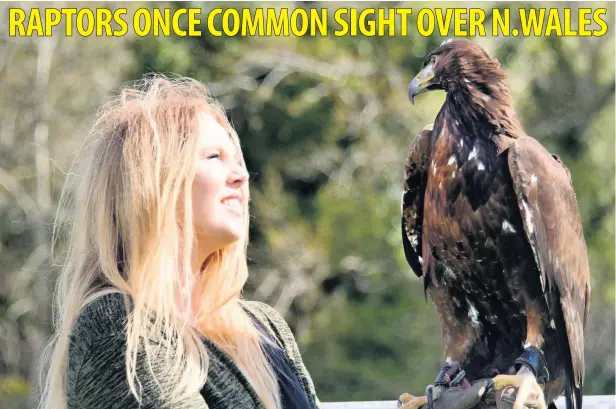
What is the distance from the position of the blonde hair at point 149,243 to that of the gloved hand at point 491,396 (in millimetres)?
560

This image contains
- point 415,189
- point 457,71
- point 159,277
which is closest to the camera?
point 159,277

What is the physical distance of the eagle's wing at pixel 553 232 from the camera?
2.20 m

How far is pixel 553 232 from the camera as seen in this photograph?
2268 millimetres

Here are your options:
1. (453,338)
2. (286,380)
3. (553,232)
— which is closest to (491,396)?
(453,338)

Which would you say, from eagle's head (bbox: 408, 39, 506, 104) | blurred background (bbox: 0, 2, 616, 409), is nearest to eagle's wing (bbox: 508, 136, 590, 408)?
eagle's head (bbox: 408, 39, 506, 104)

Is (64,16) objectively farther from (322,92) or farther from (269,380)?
(269,380)

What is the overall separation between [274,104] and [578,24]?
3082 millimetres

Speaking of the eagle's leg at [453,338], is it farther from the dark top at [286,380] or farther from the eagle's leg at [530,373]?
the dark top at [286,380]

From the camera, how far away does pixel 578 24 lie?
901 centimetres

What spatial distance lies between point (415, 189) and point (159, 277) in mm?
1010

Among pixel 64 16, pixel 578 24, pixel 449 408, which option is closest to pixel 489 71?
pixel 449 408

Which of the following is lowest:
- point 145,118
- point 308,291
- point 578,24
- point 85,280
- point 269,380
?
→ point 308,291

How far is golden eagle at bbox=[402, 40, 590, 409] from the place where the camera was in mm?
2213

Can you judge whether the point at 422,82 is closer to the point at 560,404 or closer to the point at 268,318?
the point at 268,318
